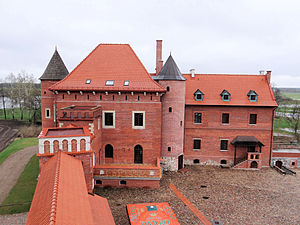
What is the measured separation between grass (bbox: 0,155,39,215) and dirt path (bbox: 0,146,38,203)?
409mm

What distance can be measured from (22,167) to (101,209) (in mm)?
14763

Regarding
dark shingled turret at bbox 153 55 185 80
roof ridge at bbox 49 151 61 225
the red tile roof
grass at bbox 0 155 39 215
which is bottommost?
grass at bbox 0 155 39 215

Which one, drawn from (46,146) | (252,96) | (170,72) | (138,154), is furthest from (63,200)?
(252,96)

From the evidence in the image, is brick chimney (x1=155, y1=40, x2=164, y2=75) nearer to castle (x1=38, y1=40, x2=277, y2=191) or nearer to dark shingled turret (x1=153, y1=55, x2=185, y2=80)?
castle (x1=38, y1=40, x2=277, y2=191)

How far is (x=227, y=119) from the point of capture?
21641 millimetres

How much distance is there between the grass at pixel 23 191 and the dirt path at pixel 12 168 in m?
0.41

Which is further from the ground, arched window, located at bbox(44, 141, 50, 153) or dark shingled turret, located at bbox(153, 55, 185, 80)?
dark shingled turret, located at bbox(153, 55, 185, 80)

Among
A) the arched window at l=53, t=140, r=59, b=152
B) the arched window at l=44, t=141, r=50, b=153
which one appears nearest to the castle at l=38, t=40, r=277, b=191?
the arched window at l=53, t=140, r=59, b=152

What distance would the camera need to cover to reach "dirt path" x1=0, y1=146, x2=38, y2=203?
53.8ft

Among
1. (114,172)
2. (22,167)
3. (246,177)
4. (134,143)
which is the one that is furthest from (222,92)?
(22,167)

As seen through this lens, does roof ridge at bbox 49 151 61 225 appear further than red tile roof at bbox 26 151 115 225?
No

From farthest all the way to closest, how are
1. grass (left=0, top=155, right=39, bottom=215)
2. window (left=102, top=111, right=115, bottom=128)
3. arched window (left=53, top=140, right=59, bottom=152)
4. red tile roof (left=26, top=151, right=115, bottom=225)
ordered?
window (left=102, top=111, right=115, bottom=128), grass (left=0, top=155, right=39, bottom=215), arched window (left=53, top=140, right=59, bottom=152), red tile roof (left=26, top=151, right=115, bottom=225)

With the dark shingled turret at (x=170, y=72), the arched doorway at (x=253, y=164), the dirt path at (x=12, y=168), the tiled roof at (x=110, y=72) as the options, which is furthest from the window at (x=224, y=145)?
the dirt path at (x=12, y=168)

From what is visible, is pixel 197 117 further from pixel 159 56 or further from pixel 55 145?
pixel 55 145
